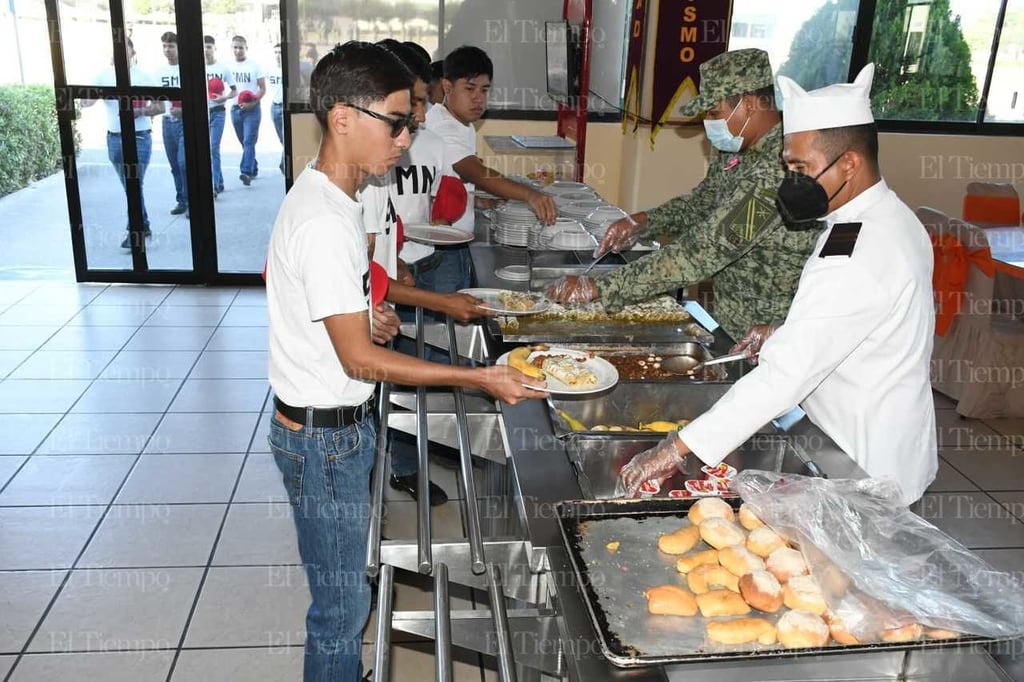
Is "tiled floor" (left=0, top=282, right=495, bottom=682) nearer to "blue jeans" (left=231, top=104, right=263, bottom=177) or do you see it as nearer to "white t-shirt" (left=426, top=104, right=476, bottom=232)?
"white t-shirt" (left=426, top=104, right=476, bottom=232)

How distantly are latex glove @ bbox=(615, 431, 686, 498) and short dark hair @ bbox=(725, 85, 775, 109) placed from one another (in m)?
1.25

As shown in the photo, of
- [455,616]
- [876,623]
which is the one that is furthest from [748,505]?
[455,616]

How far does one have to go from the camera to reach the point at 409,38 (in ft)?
18.5

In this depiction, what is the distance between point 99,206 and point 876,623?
234 inches

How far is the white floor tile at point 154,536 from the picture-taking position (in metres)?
2.89

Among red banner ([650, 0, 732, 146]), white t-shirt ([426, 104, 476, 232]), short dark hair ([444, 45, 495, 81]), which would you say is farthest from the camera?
red banner ([650, 0, 732, 146])

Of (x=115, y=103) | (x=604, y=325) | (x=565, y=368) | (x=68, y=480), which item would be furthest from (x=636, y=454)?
(x=115, y=103)

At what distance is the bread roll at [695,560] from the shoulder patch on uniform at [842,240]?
64 centimetres

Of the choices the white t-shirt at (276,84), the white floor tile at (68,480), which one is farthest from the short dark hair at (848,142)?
the white t-shirt at (276,84)

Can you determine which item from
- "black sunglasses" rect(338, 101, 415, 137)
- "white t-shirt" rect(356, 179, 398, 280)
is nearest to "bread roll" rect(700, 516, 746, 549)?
"black sunglasses" rect(338, 101, 415, 137)

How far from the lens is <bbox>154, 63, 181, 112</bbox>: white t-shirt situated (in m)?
5.55

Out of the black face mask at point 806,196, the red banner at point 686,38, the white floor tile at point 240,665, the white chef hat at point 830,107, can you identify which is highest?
the red banner at point 686,38

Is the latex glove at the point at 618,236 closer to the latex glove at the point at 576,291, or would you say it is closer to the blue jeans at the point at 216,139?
the latex glove at the point at 576,291

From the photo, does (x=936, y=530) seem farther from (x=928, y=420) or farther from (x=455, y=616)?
(x=455, y=616)
